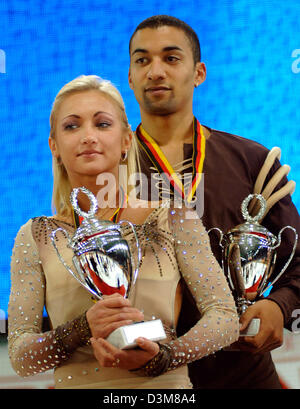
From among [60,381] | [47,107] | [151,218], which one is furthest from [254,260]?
[47,107]

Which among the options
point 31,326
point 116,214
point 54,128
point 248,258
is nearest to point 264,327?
point 248,258

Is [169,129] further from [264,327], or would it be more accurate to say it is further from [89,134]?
[264,327]

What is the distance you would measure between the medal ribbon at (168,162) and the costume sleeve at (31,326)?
458mm

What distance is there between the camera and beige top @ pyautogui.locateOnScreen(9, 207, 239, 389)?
1427 mm

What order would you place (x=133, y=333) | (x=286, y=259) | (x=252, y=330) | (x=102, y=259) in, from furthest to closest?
(x=286, y=259) < (x=252, y=330) < (x=102, y=259) < (x=133, y=333)

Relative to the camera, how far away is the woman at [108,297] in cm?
140

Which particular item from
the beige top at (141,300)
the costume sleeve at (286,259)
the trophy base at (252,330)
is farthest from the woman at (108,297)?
the costume sleeve at (286,259)

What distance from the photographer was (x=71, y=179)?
1592 mm

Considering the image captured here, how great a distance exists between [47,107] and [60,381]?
85cm

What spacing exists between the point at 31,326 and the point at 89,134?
44 centimetres

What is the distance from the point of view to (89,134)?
4.99 ft

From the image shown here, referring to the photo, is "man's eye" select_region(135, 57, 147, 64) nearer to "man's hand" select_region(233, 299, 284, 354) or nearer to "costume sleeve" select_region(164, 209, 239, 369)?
"costume sleeve" select_region(164, 209, 239, 369)

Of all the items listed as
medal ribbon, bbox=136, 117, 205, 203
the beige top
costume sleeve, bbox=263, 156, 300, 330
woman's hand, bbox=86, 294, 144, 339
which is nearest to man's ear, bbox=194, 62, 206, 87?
medal ribbon, bbox=136, 117, 205, 203

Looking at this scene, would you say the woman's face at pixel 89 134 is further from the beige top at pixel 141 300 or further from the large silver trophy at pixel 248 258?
the large silver trophy at pixel 248 258
